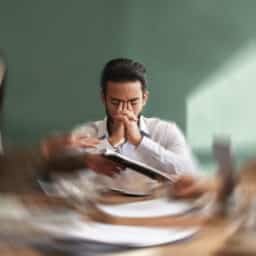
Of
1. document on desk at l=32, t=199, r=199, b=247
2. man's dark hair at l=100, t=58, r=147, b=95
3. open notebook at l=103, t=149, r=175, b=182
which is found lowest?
document on desk at l=32, t=199, r=199, b=247

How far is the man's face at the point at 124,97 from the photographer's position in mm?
696

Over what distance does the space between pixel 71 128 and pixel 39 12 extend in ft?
0.48

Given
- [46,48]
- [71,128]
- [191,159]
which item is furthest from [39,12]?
[191,159]

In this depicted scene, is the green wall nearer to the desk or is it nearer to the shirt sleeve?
the shirt sleeve

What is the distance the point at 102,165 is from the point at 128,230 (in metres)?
0.09

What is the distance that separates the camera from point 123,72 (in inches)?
27.7

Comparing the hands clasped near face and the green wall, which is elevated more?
the green wall

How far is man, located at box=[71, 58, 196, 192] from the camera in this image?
69 cm

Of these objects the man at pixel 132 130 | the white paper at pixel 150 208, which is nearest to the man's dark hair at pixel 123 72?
the man at pixel 132 130

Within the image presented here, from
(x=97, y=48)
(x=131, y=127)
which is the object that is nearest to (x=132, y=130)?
(x=131, y=127)

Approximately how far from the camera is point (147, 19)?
0.70 meters

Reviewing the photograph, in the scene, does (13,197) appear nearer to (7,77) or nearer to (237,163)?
(7,77)

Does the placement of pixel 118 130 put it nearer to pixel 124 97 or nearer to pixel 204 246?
pixel 124 97

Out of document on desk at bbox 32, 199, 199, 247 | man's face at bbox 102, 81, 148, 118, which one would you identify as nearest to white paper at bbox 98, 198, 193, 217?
document on desk at bbox 32, 199, 199, 247
